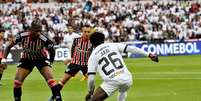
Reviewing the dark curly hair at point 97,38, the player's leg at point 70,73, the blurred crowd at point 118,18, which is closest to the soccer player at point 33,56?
the player's leg at point 70,73

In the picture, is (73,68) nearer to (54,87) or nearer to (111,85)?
(54,87)

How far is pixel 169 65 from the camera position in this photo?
31.4 metres

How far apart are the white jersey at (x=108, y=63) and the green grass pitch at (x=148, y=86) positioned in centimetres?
538

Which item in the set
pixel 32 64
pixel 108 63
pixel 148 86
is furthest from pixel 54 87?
pixel 148 86

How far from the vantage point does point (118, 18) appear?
149 feet

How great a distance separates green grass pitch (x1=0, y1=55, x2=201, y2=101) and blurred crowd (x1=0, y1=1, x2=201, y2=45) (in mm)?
11061

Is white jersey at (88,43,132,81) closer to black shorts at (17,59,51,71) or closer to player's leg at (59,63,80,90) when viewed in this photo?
black shorts at (17,59,51,71)

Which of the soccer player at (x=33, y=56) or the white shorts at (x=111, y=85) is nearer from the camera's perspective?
Answer: the white shorts at (x=111, y=85)

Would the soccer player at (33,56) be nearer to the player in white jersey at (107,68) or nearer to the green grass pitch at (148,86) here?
the green grass pitch at (148,86)

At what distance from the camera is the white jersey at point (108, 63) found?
12.3 meters

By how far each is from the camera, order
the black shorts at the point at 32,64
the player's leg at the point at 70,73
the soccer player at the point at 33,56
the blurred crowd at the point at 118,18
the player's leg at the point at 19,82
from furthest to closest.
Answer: the blurred crowd at the point at 118,18, the player's leg at the point at 70,73, the black shorts at the point at 32,64, the player's leg at the point at 19,82, the soccer player at the point at 33,56

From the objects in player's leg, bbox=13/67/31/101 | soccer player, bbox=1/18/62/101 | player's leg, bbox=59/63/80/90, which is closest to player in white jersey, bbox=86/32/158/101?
soccer player, bbox=1/18/62/101

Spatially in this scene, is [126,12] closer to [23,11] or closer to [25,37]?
[23,11]

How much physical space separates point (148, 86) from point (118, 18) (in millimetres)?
23981
